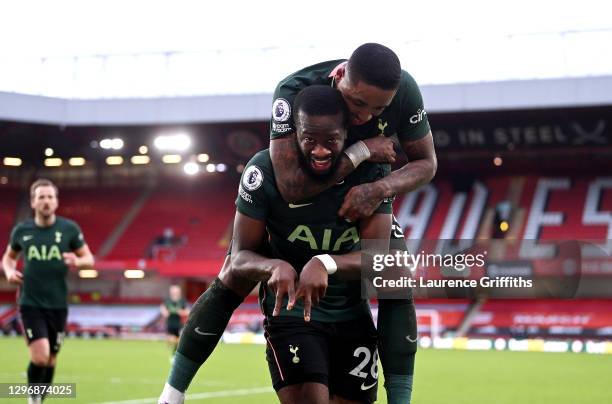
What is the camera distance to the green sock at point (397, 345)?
5.01 meters

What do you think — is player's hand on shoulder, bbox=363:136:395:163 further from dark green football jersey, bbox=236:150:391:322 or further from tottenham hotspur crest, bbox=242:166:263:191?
tottenham hotspur crest, bbox=242:166:263:191

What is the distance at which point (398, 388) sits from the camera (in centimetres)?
500

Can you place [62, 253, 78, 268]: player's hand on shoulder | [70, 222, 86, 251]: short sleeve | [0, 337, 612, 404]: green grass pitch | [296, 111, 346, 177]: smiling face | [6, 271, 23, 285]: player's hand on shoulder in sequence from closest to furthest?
[296, 111, 346, 177]: smiling face, [6, 271, 23, 285]: player's hand on shoulder, [62, 253, 78, 268]: player's hand on shoulder, [70, 222, 86, 251]: short sleeve, [0, 337, 612, 404]: green grass pitch

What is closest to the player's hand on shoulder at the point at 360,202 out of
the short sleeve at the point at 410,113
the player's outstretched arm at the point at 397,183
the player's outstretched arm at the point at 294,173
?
the player's outstretched arm at the point at 397,183

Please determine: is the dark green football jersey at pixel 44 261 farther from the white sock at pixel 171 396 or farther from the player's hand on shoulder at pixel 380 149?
the player's hand on shoulder at pixel 380 149

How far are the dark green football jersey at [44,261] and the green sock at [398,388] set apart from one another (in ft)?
19.9

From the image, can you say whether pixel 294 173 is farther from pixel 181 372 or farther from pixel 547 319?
pixel 547 319

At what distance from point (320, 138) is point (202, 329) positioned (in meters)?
1.64

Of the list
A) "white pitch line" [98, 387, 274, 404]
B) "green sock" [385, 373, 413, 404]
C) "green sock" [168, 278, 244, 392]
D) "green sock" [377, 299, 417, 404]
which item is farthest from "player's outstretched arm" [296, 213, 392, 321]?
"white pitch line" [98, 387, 274, 404]

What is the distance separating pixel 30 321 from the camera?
10008 millimetres

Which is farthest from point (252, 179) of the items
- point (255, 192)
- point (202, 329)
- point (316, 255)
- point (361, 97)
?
point (202, 329)

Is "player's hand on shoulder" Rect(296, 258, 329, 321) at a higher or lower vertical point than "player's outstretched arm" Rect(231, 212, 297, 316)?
lower

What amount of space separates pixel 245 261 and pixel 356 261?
0.59 meters

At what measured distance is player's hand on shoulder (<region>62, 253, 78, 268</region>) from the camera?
1008cm
